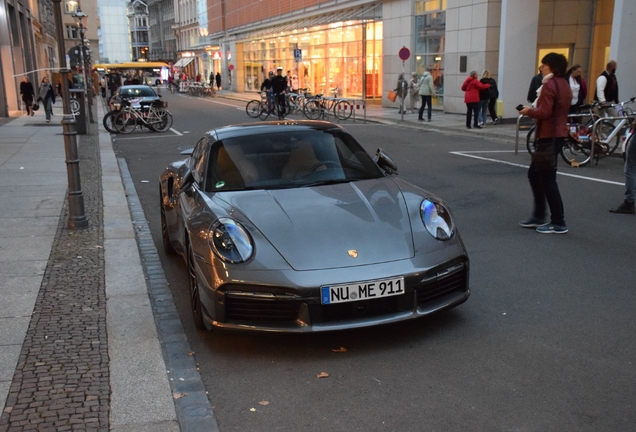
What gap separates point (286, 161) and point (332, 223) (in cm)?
116

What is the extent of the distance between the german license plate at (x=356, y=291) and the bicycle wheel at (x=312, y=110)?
23.4m

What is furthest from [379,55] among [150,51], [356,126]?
[150,51]

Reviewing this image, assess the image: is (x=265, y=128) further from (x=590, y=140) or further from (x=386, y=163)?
(x=590, y=140)

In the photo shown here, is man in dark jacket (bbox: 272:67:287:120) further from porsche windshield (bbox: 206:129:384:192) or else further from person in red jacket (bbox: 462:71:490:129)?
porsche windshield (bbox: 206:129:384:192)

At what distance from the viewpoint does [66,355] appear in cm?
428

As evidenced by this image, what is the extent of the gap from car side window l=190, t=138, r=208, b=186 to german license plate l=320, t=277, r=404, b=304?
6.10 feet

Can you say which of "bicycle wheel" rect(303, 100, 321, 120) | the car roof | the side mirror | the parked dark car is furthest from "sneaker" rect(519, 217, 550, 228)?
"bicycle wheel" rect(303, 100, 321, 120)

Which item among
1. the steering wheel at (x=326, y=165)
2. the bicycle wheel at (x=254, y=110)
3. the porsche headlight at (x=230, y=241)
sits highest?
the steering wheel at (x=326, y=165)

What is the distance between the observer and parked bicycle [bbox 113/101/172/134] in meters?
21.9

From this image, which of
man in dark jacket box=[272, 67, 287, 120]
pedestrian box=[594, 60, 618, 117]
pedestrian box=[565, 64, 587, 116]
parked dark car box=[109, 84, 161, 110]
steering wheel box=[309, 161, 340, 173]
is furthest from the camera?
man in dark jacket box=[272, 67, 287, 120]

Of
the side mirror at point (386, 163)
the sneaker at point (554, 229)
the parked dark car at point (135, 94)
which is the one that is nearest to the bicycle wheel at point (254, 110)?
the parked dark car at point (135, 94)

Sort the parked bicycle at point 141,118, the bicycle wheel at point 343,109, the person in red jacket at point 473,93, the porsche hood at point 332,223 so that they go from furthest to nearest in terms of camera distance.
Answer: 1. the bicycle wheel at point 343,109
2. the parked bicycle at point 141,118
3. the person in red jacket at point 473,93
4. the porsche hood at point 332,223

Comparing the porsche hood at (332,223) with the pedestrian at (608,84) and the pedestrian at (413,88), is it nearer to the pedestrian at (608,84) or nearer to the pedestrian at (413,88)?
the pedestrian at (608,84)

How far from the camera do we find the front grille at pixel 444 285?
439 cm
